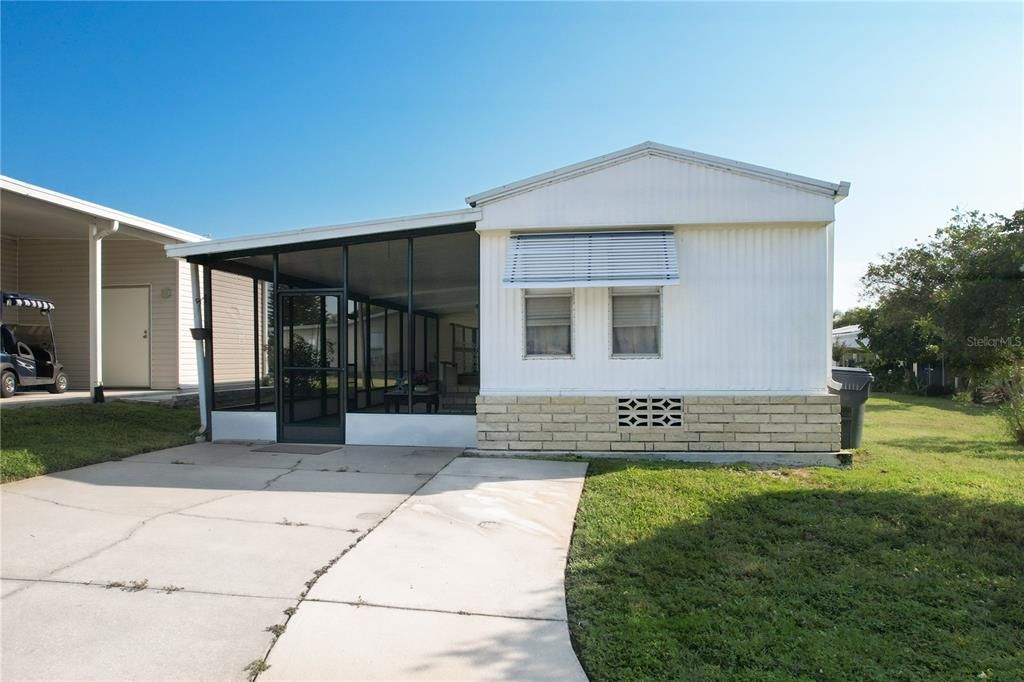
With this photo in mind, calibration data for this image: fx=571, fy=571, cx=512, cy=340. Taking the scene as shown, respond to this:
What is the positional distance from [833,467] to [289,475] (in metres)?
6.53

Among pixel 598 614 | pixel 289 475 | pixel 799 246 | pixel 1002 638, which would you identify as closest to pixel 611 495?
pixel 598 614

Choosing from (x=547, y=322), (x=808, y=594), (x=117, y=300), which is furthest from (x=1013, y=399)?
(x=117, y=300)

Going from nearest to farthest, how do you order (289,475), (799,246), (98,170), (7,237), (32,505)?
(32,505) < (289,475) < (799,246) < (7,237) < (98,170)

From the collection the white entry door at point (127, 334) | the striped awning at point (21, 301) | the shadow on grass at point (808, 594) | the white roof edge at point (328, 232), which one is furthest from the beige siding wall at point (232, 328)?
the shadow on grass at point (808, 594)

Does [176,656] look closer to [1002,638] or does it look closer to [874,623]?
[874,623]

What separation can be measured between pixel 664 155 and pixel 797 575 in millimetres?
5271

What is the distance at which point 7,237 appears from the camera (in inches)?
520

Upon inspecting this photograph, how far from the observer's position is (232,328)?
11906 mm

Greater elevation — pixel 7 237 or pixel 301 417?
pixel 7 237

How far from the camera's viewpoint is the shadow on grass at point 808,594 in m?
2.84

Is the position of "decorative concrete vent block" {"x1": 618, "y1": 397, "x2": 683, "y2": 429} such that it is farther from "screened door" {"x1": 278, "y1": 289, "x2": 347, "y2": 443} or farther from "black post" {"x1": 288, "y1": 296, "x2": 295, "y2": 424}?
"black post" {"x1": 288, "y1": 296, "x2": 295, "y2": 424}

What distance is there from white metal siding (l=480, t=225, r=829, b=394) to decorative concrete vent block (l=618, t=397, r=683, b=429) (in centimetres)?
13

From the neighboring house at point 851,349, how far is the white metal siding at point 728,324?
76.8 ft

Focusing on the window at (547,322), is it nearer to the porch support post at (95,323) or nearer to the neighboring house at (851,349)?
the porch support post at (95,323)
